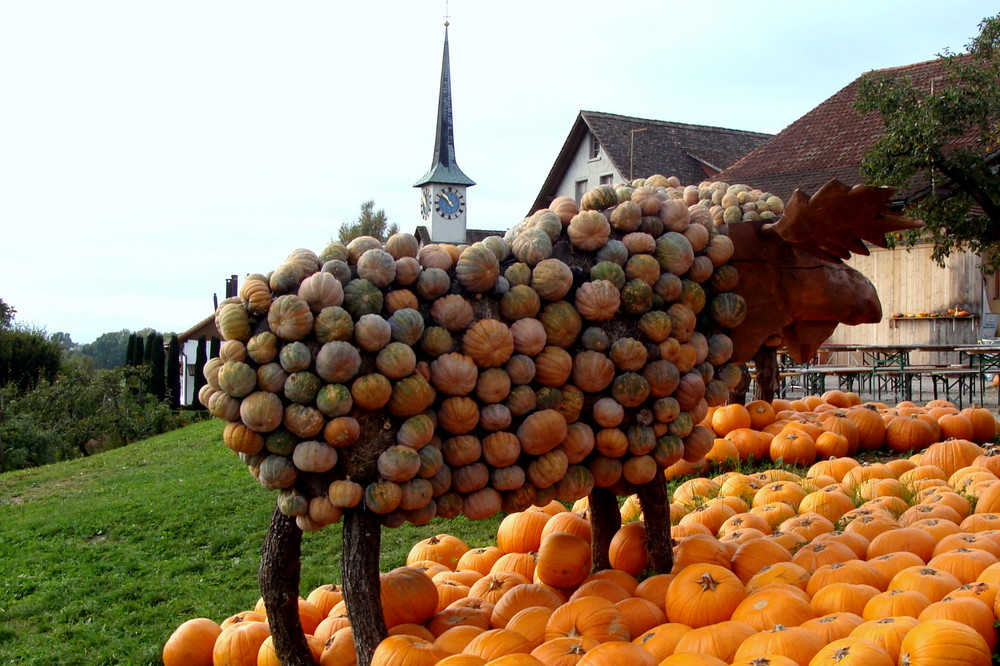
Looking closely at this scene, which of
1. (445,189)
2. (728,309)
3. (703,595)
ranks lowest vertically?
(703,595)

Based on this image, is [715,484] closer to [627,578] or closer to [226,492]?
[627,578]

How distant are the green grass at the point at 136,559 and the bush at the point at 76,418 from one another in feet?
26.2

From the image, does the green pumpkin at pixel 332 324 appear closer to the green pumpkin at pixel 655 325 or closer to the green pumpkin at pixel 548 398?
the green pumpkin at pixel 548 398

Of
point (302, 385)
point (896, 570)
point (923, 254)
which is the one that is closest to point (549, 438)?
point (302, 385)

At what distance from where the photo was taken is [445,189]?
5122 centimetres

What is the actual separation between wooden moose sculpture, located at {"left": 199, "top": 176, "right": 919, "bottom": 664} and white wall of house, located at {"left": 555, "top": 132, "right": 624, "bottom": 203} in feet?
74.6

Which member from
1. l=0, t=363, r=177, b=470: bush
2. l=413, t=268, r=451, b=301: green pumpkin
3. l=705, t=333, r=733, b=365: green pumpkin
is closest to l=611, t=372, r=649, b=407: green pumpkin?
l=705, t=333, r=733, b=365: green pumpkin

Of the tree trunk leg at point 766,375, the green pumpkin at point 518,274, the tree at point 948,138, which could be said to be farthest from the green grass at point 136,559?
the tree at point 948,138

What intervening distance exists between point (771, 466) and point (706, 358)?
3.76 metres

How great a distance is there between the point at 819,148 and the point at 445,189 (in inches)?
1300

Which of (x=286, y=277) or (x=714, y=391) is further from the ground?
(x=286, y=277)

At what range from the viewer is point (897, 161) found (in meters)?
11.3

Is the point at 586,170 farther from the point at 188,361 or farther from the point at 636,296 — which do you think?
the point at 636,296

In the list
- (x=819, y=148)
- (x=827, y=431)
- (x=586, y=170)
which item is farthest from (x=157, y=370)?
(x=827, y=431)
